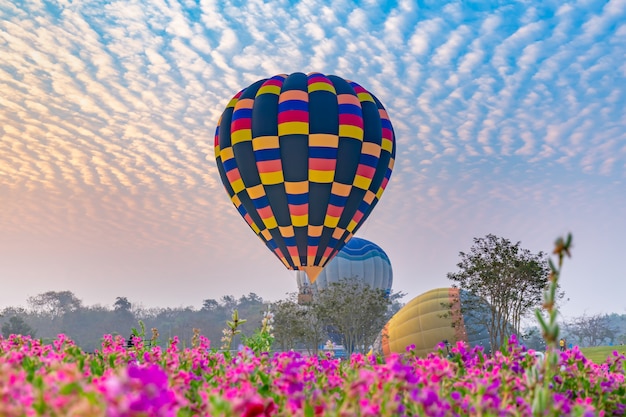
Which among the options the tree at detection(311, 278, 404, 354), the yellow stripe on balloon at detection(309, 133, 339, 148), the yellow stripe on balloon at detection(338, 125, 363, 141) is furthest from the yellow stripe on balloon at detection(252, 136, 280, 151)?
the tree at detection(311, 278, 404, 354)

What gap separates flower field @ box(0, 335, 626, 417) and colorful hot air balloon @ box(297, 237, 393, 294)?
7062cm

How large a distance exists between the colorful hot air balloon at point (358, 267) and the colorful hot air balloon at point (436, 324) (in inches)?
1168

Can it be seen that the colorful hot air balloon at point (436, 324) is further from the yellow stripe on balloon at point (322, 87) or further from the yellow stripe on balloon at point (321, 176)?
the yellow stripe on balloon at point (322, 87)

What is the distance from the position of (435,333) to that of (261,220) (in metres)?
19.2

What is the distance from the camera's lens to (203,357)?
26.6 feet

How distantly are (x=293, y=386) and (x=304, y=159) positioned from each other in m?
25.9

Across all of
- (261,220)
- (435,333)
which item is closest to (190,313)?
(435,333)

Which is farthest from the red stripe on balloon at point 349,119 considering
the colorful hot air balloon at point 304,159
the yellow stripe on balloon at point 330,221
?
the yellow stripe on balloon at point 330,221

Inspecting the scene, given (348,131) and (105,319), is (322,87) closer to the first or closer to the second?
(348,131)

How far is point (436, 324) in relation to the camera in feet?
149

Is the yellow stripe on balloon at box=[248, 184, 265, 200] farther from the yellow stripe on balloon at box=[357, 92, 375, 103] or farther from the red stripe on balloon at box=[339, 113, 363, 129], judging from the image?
the yellow stripe on balloon at box=[357, 92, 375, 103]

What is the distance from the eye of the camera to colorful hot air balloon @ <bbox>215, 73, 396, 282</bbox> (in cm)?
3073

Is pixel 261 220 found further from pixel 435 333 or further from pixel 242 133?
pixel 435 333

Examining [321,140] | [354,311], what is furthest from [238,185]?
[354,311]
